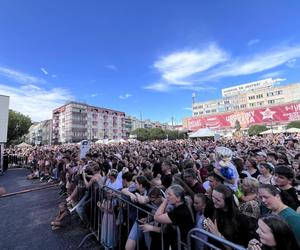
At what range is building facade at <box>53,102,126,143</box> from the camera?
91875mm

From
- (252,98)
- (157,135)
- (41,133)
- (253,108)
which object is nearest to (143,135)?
(157,135)

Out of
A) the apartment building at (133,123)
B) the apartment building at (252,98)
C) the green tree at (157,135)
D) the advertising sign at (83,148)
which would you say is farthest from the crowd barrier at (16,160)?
the apartment building at (133,123)

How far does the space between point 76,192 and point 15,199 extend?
14.5 feet

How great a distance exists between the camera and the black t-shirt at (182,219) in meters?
2.77

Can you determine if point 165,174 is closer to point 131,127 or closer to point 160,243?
point 160,243

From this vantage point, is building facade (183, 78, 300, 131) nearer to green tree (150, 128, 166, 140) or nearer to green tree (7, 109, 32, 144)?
green tree (150, 128, 166, 140)

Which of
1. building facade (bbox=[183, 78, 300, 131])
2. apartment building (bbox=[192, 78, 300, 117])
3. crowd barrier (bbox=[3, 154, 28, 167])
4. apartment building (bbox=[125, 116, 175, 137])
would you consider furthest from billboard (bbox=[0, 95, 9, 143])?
apartment building (bbox=[125, 116, 175, 137])

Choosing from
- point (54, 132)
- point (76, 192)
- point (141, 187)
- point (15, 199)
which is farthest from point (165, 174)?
point (54, 132)

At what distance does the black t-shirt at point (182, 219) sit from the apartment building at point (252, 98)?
250 ft

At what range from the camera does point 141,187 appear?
13.2 ft

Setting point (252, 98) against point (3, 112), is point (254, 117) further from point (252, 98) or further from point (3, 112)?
point (3, 112)

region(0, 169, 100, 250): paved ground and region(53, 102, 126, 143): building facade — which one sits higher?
region(53, 102, 126, 143): building facade

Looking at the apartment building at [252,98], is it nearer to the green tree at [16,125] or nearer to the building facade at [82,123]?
the building facade at [82,123]

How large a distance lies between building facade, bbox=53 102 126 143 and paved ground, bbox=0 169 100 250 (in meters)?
86.5
